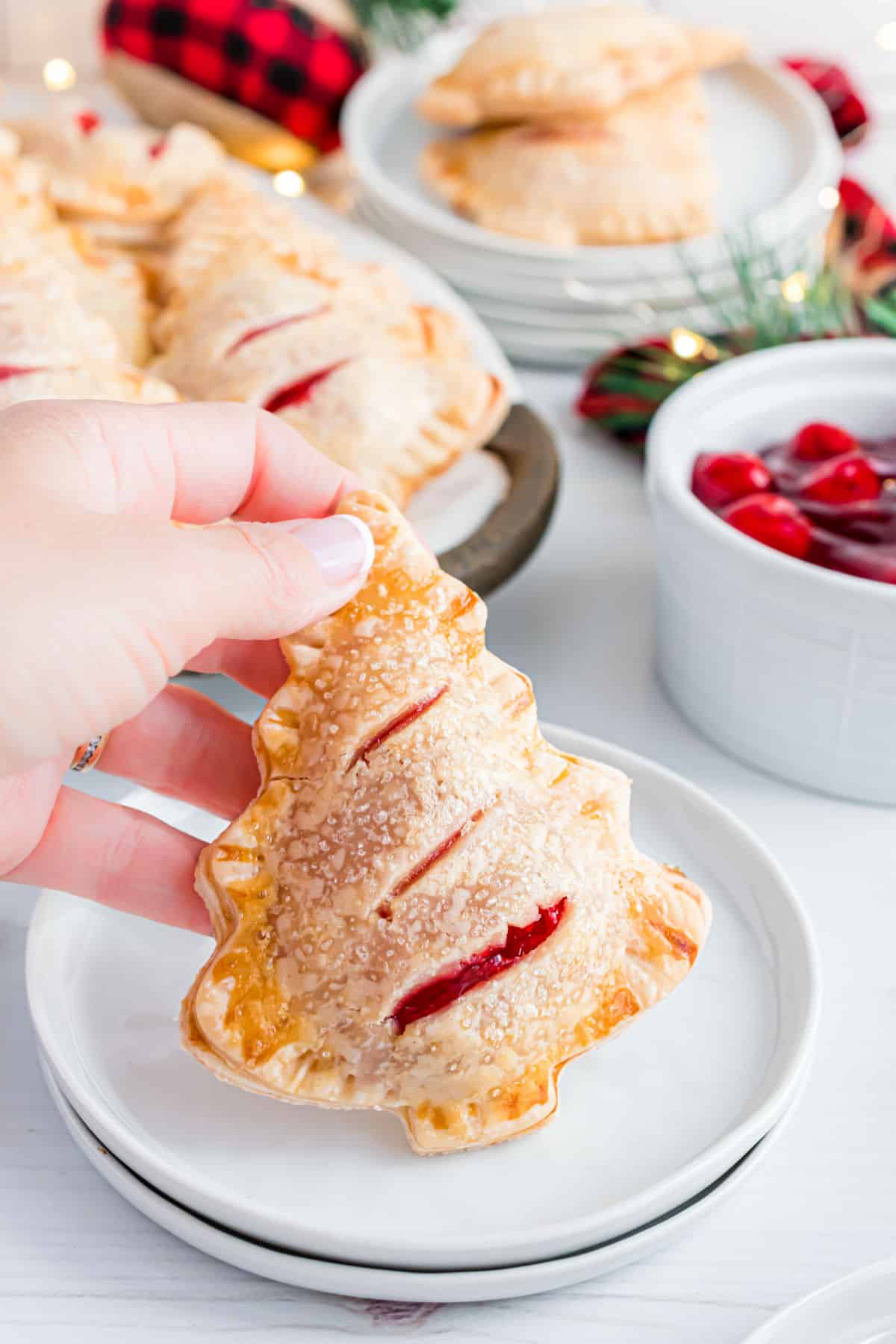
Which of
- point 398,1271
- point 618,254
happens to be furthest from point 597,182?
point 398,1271

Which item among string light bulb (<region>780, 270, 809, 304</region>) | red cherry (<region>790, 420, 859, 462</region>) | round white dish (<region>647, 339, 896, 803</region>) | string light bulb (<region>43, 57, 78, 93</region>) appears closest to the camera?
round white dish (<region>647, 339, 896, 803</region>)

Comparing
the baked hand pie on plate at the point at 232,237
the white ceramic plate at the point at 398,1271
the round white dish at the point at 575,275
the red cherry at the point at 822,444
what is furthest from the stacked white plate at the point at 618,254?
the white ceramic plate at the point at 398,1271

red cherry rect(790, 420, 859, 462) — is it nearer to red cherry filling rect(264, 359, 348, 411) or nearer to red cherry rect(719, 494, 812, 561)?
red cherry rect(719, 494, 812, 561)

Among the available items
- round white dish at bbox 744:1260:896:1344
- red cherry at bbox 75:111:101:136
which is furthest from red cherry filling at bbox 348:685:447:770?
red cherry at bbox 75:111:101:136

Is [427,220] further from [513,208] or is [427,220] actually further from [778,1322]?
[778,1322]

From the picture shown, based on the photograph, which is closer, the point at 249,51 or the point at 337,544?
the point at 337,544

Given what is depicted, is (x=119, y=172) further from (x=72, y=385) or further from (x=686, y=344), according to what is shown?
(x=686, y=344)

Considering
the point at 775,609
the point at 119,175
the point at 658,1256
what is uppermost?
the point at 119,175
